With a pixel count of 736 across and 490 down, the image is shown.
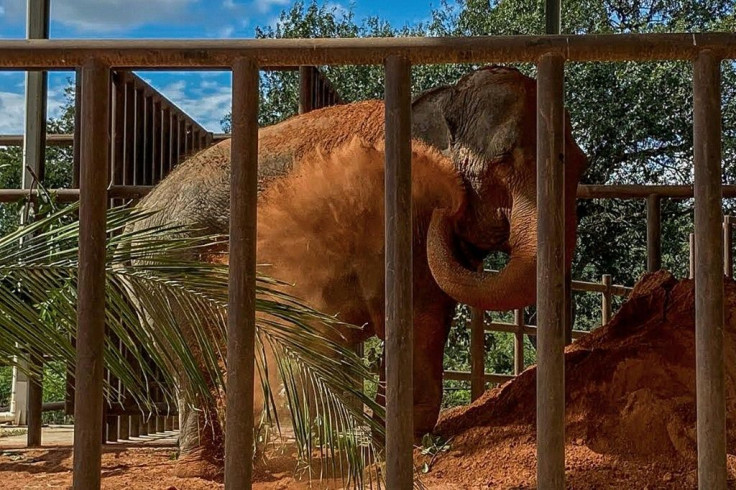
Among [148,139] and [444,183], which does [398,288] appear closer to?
[444,183]

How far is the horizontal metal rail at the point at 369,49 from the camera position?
2.29 m

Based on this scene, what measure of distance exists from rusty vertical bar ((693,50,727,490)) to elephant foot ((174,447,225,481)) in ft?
8.84

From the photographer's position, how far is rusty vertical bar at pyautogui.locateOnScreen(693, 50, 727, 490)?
2195 mm

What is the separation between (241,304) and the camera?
226 centimetres

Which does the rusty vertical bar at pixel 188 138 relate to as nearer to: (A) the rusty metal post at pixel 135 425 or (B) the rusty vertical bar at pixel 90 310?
(A) the rusty metal post at pixel 135 425

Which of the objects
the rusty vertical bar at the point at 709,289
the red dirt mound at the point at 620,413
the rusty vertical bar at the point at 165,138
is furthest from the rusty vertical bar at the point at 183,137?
the rusty vertical bar at the point at 709,289

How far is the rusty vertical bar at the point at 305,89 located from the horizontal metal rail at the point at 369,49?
364 cm

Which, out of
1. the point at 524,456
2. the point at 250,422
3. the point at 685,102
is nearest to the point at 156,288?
the point at 250,422

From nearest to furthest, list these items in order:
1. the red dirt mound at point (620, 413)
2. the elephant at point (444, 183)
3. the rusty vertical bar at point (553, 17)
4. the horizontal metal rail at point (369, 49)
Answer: the horizontal metal rail at point (369, 49) → the red dirt mound at point (620, 413) → the elephant at point (444, 183) → the rusty vertical bar at point (553, 17)

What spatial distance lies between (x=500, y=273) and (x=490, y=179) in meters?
0.64

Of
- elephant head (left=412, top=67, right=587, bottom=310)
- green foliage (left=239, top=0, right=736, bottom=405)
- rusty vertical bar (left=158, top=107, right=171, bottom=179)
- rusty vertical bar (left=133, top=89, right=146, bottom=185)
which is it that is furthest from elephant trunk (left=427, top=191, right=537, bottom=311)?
green foliage (left=239, top=0, right=736, bottom=405)

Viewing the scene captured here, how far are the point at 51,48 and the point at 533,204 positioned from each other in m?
2.75

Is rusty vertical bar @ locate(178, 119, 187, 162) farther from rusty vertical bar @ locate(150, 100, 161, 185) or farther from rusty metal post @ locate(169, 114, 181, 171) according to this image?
rusty vertical bar @ locate(150, 100, 161, 185)

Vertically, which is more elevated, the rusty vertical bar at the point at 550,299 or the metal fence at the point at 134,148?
the metal fence at the point at 134,148
